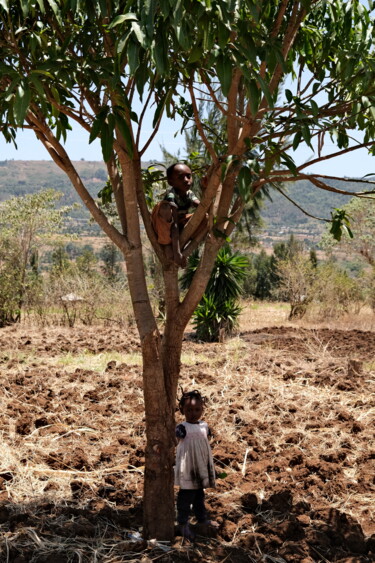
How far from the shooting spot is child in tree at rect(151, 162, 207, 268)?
3.21 m

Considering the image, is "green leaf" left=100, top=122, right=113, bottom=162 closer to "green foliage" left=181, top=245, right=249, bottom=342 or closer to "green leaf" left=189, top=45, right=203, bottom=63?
"green leaf" left=189, top=45, right=203, bottom=63

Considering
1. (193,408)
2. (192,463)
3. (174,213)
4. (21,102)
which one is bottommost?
(192,463)

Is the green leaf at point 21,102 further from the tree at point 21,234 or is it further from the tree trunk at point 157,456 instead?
the tree at point 21,234

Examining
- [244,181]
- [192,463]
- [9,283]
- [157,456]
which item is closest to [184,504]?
[192,463]

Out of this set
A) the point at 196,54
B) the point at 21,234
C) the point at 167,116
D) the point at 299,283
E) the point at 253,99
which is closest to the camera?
the point at 253,99

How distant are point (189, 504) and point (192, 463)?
10.0 inches

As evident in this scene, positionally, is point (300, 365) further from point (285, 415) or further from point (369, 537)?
point (369, 537)

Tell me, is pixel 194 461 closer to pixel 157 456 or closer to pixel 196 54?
pixel 157 456

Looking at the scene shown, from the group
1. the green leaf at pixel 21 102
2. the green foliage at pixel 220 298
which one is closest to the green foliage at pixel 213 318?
the green foliage at pixel 220 298

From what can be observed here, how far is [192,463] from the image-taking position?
356 cm

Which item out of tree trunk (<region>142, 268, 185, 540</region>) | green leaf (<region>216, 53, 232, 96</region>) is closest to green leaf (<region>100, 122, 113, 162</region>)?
green leaf (<region>216, 53, 232, 96</region>)

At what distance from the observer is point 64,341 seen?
1061 cm

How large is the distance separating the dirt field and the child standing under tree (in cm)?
18

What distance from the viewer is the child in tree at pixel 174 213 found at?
3.21 meters
